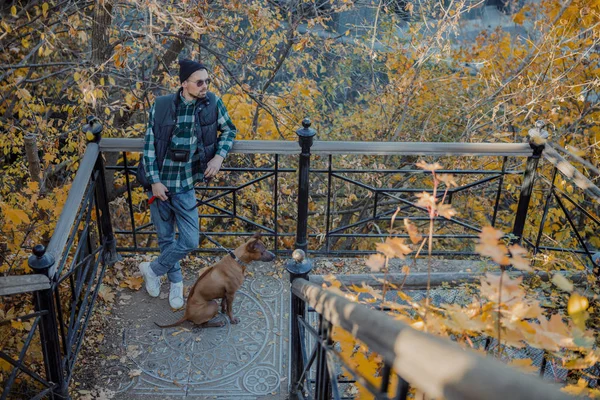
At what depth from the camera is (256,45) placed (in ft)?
30.2

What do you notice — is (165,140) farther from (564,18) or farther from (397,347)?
(564,18)

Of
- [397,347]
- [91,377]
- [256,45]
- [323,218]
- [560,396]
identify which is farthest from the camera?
[323,218]

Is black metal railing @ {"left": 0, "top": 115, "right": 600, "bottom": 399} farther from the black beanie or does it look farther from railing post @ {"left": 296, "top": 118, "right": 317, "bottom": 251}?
the black beanie

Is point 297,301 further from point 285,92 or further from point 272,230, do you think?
point 285,92

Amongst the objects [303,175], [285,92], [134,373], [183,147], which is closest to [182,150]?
[183,147]

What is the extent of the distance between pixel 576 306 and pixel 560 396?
2.94 ft

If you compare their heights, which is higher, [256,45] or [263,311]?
[256,45]

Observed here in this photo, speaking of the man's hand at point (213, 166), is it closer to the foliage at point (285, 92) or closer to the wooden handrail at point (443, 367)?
the foliage at point (285, 92)

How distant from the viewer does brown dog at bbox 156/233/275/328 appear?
4500 mm

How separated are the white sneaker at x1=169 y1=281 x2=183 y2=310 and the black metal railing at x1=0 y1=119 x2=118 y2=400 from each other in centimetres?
68

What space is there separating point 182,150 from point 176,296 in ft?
4.69

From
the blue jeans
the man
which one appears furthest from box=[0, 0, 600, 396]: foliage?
the man

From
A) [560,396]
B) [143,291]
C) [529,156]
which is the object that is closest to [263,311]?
[143,291]

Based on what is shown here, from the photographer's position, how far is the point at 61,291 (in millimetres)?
5113
